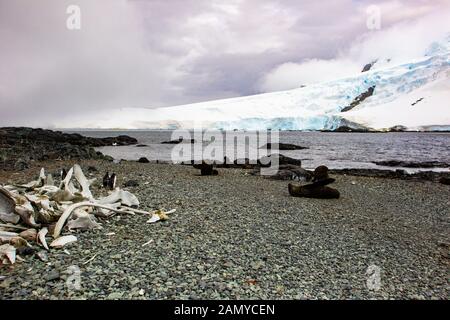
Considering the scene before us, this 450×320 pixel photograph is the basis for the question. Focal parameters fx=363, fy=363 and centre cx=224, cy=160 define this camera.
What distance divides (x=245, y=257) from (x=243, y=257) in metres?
0.03

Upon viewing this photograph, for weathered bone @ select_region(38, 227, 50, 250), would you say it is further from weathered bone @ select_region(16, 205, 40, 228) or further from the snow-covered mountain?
the snow-covered mountain

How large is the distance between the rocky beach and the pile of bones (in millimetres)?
140

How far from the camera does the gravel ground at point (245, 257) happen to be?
3.84 meters

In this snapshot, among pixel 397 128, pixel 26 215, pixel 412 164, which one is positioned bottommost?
pixel 412 164

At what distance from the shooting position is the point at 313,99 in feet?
329

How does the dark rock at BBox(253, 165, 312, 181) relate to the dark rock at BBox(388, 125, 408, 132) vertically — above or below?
below

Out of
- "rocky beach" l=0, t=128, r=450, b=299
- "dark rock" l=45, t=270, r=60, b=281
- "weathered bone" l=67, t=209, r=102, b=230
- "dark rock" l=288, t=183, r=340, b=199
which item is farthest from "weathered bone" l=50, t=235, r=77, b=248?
"dark rock" l=288, t=183, r=340, b=199

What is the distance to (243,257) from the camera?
4840 mm

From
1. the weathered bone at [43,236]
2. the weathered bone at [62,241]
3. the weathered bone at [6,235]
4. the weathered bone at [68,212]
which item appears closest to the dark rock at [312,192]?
the weathered bone at [68,212]

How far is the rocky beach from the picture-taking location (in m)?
3.84

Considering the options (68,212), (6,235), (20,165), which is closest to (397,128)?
(20,165)

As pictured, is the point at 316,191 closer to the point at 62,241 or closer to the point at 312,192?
the point at 312,192

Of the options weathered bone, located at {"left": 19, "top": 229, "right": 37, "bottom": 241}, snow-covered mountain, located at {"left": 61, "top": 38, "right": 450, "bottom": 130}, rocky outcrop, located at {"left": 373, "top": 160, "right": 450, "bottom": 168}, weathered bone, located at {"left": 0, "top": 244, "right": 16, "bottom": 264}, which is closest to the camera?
weathered bone, located at {"left": 0, "top": 244, "right": 16, "bottom": 264}
